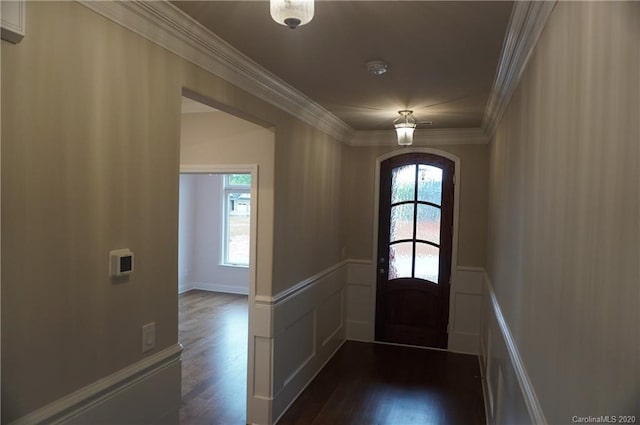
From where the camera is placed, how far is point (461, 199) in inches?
195

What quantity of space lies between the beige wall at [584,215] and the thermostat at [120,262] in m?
1.57

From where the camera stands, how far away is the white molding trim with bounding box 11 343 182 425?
142 cm

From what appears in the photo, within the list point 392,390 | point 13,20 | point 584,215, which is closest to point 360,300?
point 392,390

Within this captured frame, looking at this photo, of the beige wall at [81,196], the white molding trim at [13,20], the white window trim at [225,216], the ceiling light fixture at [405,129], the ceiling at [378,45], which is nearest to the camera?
the white molding trim at [13,20]

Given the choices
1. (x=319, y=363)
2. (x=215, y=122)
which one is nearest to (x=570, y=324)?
(x=215, y=122)

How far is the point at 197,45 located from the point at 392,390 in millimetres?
3394

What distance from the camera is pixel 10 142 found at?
129 centimetres

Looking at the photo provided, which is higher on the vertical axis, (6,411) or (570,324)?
(570,324)

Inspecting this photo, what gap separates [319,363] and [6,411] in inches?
131

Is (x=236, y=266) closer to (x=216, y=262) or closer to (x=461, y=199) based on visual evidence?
(x=216, y=262)

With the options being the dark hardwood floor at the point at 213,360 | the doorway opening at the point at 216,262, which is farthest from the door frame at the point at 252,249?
the dark hardwood floor at the point at 213,360

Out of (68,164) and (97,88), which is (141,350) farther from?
(97,88)

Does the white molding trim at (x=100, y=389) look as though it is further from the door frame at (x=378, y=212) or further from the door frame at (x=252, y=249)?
the door frame at (x=378, y=212)

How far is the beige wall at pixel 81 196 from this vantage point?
1325 millimetres
